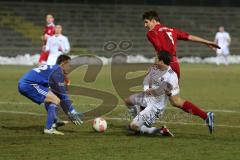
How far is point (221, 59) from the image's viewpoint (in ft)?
137

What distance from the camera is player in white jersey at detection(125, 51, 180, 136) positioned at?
10867 mm

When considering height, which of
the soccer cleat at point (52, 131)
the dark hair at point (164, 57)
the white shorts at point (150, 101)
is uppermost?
the dark hair at point (164, 57)

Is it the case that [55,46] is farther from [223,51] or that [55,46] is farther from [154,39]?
[223,51]

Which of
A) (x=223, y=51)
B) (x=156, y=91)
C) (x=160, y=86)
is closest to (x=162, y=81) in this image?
(x=160, y=86)

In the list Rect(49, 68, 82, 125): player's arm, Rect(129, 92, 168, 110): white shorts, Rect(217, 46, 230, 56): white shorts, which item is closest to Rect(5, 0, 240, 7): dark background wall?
Rect(217, 46, 230, 56): white shorts

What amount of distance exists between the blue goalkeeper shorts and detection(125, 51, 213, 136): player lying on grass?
174 centimetres

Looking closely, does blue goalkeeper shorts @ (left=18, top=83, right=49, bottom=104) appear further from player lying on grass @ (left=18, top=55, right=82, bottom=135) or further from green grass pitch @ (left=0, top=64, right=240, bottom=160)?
green grass pitch @ (left=0, top=64, right=240, bottom=160)

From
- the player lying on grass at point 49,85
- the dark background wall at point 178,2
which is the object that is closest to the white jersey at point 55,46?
the player lying on grass at point 49,85

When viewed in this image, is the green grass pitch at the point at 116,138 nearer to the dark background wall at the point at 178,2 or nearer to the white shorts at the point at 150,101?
the white shorts at the point at 150,101

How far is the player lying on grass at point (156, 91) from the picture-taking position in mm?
10867

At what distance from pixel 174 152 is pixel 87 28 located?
3447cm

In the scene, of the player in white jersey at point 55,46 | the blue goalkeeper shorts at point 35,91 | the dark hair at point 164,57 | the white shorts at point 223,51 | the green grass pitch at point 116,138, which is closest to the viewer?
the green grass pitch at point 116,138

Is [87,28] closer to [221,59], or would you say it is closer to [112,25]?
[112,25]

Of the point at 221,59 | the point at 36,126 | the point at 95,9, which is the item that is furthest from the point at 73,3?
the point at 36,126
